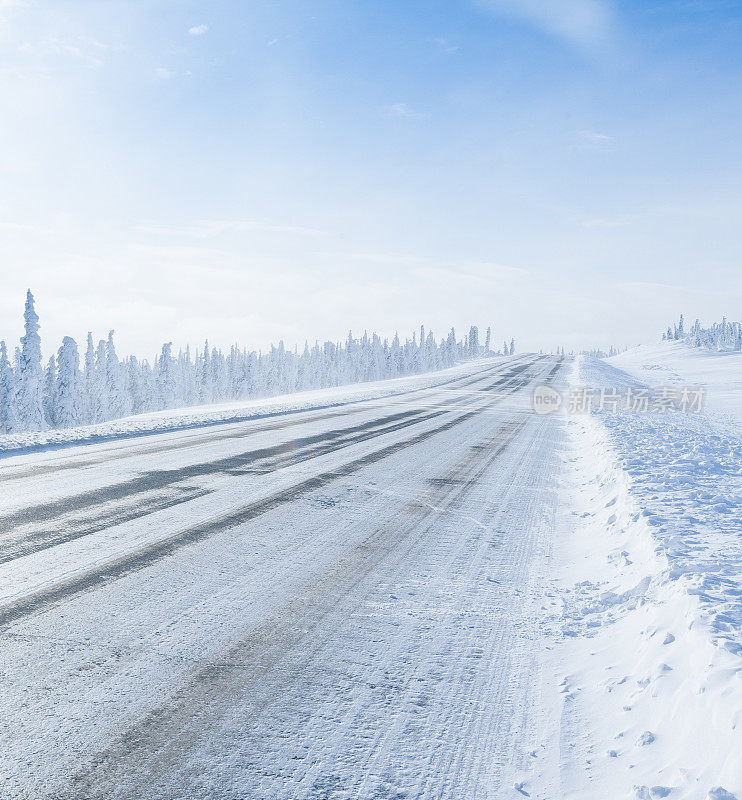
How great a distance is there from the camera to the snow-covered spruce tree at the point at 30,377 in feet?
132

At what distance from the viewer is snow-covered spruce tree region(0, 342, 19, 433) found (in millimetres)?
44188

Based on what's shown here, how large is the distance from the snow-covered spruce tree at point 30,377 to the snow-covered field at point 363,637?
39335 mm

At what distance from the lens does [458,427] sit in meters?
14.4

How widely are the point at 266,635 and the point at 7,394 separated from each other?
52.0 m

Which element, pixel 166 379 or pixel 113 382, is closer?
pixel 113 382

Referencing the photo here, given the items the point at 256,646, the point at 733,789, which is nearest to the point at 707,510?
the point at 733,789

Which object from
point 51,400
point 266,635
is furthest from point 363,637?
point 51,400

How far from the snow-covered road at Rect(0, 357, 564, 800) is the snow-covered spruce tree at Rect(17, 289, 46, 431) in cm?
3970

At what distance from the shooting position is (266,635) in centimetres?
346

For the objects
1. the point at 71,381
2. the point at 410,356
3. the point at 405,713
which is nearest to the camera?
the point at 405,713

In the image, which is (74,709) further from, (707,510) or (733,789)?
(707,510)

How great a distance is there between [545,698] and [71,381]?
5367cm

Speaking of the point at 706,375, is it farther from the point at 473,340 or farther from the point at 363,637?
the point at 473,340

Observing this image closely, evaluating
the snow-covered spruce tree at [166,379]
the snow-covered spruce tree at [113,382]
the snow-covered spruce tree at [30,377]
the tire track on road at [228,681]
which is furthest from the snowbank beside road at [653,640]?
the snow-covered spruce tree at [166,379]
